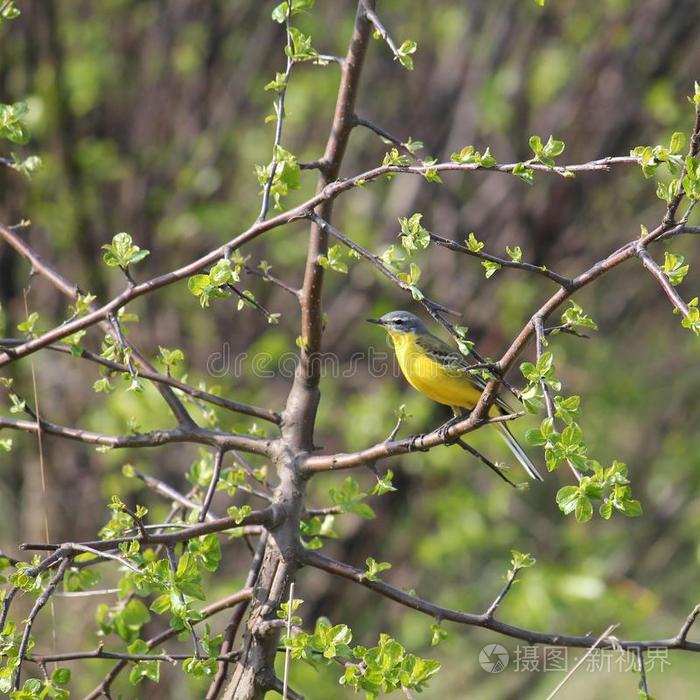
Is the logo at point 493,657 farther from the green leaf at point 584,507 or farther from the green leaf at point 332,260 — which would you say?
the green leaf at point 332,260

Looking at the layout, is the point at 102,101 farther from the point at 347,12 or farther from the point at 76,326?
the point at 76,326

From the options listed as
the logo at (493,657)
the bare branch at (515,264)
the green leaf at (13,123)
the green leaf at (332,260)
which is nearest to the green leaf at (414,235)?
the bare branch at (515,264)

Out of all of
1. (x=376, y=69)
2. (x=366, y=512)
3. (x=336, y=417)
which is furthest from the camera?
(x=376, y=69)

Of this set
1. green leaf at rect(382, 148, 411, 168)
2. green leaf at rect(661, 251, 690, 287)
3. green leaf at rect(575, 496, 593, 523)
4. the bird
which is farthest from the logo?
green leaf at rect(382, 148, 411, 168)

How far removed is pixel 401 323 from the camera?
4938 mm

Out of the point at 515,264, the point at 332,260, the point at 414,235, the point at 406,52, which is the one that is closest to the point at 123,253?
the point at 332,260

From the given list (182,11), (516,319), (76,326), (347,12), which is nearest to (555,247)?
(516,319)

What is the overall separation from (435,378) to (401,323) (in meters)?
0.58

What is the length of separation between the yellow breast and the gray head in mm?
244

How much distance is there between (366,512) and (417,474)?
14.2 feet

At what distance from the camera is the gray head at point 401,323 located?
4.85 metres

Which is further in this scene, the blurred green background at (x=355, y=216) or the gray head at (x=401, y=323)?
the blurred green background at (x=355, y=216)

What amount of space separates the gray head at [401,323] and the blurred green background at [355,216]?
167cm

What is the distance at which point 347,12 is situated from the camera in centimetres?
759
